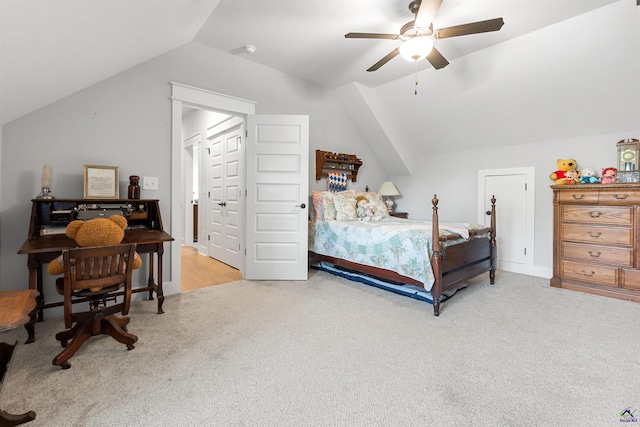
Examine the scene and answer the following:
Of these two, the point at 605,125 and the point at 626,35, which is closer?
the point at 626,35

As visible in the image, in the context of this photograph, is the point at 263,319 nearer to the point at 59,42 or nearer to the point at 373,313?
the point at 373,313

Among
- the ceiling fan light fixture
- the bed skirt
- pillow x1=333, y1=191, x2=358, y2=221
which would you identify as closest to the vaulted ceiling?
the ceiling fan light fixture

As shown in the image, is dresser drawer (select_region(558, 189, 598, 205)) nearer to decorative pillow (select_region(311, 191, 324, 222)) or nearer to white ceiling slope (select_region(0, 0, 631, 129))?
white ceiling slope (select_region(0, 0, 631, 129))

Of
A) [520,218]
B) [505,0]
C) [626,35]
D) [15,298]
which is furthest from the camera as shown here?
[520,218]

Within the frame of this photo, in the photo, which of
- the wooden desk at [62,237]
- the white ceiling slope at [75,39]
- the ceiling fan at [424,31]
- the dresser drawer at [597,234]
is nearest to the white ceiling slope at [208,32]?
the white ceiling slope at [75,39]

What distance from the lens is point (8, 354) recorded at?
1.56m

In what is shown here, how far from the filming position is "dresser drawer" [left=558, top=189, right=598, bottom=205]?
3.15 metres

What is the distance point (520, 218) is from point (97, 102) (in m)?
5.04

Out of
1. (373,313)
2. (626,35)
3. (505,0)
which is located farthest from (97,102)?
(626,35)

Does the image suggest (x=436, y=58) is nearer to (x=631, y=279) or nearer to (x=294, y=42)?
(x=294, y=42)

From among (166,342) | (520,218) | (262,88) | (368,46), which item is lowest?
(166,342)

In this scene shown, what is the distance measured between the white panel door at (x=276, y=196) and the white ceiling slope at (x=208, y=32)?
846 millimetres

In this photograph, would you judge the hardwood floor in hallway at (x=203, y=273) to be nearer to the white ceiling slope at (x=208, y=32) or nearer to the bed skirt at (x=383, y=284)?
the bed skirt at (x=383, y=284)

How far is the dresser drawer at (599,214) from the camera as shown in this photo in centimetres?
299
